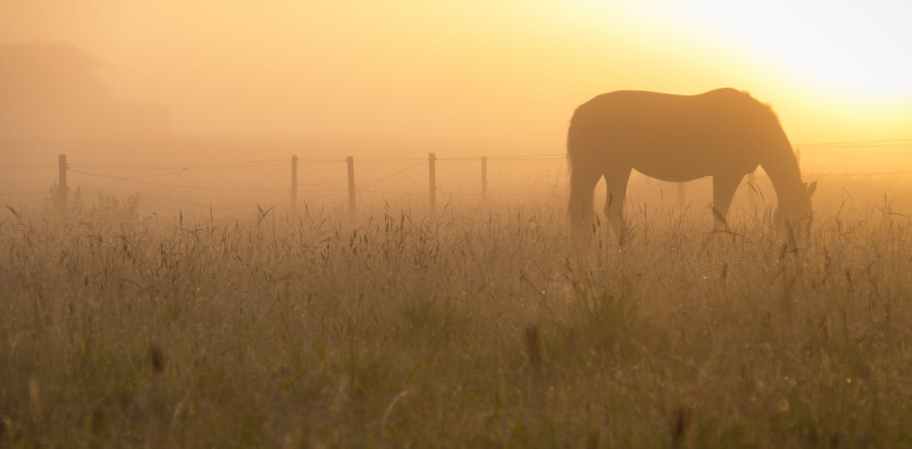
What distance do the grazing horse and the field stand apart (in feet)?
13.7

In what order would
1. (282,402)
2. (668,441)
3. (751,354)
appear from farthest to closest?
(751,354)
(282,402)
(668,441)

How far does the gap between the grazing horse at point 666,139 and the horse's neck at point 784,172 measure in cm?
12

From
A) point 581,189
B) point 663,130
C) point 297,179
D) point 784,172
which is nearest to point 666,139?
point 663,130

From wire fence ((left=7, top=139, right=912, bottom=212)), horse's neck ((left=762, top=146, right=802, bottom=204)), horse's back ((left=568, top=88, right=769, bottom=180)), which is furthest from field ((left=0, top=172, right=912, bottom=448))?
wire fence ((left=7, top=139, right=912, bottom=212))

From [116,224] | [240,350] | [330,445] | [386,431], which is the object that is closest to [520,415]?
[386,431]

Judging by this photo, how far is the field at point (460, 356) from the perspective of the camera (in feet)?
9.32

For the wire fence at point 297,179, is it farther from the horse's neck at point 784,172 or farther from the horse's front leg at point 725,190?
the horse's neck at point 784,172

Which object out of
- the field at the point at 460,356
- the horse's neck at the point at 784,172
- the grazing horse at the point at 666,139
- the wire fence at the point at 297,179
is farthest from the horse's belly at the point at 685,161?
the wire fence at the point at 297,179

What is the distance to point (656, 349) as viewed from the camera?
3857 millimetres

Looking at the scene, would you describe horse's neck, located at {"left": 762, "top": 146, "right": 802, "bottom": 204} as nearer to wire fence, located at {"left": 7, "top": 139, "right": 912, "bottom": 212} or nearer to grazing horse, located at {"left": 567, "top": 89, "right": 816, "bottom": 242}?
grazing horse, located at {"left": 567, "top": 89, "right": 816, "bottom": 242}

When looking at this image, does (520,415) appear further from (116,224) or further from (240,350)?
(116,224)

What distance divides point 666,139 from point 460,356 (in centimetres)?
742

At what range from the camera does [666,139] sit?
34.0 ft

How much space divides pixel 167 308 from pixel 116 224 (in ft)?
28.2
